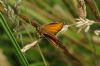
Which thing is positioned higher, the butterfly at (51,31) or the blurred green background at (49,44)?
the butterfly at (51,31)

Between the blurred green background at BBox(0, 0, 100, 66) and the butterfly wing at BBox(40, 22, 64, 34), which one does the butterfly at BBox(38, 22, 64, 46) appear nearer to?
the butterfly wing at BBox(40, 22, 64, 34)

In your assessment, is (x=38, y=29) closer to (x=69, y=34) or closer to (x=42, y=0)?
(x=69, y=34)

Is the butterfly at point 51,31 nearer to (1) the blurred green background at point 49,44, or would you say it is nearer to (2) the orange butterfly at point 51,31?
(2) the orange butterfly at point 51,31

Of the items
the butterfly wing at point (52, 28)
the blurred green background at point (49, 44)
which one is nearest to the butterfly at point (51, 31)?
the butterfly wing at point (52, 28)

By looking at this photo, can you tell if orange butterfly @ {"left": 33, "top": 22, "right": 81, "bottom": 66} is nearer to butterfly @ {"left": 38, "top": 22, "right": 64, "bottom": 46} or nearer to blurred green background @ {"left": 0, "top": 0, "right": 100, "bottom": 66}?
butterfly @ {"left": 38, "top": 22, "right": 64, "bottom": 46}

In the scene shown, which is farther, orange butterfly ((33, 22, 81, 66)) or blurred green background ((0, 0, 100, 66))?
blurred green background ((0, 0, 100, 66))

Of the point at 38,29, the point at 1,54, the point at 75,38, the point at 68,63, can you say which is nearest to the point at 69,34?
the point at 75,38

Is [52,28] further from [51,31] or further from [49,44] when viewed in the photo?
[49,44]

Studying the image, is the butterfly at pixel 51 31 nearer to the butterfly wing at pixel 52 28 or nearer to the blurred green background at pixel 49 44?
the butterfly wing at pixel 52 28

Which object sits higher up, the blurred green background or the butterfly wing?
the butterfly wing

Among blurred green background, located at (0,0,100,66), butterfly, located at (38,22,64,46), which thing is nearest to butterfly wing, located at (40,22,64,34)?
butterfly, located at (38,22,64,46)

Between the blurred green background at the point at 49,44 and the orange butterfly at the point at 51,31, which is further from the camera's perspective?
the blurred green background at the point at 49,44

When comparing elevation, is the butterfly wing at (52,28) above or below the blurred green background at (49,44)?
above
